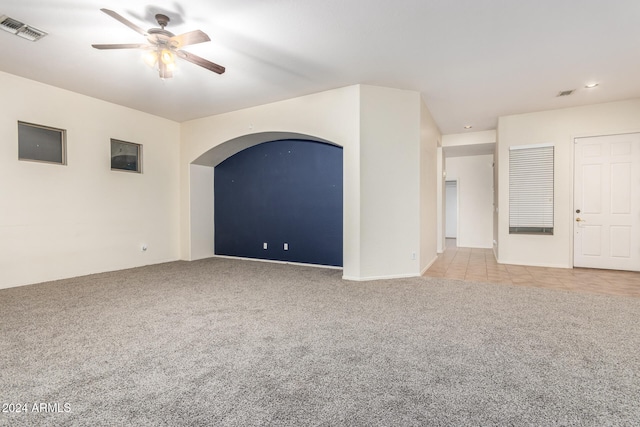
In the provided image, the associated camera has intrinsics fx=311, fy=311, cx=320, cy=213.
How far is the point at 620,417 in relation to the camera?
5.35 feet

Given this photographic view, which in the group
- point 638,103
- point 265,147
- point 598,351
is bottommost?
point 598,351

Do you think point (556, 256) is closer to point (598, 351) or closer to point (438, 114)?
point (438, 114)

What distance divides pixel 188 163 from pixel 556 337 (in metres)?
6.59

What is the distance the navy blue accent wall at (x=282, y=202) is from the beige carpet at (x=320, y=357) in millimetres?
2096

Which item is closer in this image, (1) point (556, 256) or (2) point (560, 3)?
(2) point (560, 3)

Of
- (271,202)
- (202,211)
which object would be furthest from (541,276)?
(202,211)

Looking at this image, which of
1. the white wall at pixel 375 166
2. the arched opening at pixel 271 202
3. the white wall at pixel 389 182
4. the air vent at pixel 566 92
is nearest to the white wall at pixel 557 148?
the air vent at pixel 566 92

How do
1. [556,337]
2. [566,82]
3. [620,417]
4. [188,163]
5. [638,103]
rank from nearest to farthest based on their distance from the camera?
[620,417]
[556,337]
[566,82]
[638,103]
[188,163]

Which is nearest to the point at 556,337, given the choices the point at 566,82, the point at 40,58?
the point at 566,82

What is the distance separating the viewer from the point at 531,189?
19.2 ft

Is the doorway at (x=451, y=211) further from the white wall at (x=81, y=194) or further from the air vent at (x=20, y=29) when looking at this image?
the air vent at (x=20, y=29)

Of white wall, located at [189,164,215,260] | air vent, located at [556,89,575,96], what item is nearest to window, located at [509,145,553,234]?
air vent, located at [556,89,575,96]

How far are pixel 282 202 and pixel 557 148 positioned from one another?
5.22m

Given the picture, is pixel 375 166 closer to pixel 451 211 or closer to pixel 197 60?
pixel 197 60
